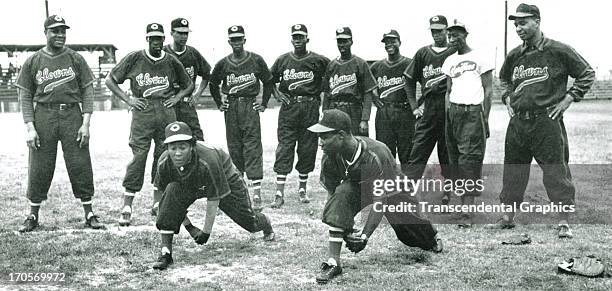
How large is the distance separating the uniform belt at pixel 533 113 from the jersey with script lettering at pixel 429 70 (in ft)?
3.73

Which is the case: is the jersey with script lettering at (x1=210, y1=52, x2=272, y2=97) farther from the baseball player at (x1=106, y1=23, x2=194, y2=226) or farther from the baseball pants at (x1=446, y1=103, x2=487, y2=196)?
the baseball pants at (x1=446, y1=103, x2=487, y2=196)

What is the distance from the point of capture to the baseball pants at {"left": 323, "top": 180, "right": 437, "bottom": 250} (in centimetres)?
495

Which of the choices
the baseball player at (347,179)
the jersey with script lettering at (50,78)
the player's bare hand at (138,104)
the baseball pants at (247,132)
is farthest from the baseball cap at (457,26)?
the jersey with script lettering at (50,78)

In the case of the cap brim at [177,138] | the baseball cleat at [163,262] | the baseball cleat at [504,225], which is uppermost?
the cap brim at [177,138]

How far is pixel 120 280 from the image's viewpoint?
4902mm

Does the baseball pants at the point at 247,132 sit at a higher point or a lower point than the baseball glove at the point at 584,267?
higher

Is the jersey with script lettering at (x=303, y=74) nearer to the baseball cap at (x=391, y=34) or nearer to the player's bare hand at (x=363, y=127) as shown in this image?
the player's bare hand at (x=363, y=127)

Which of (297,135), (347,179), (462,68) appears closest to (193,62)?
(297,135)

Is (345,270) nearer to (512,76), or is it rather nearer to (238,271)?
(238,271)

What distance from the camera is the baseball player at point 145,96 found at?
7.16 metres

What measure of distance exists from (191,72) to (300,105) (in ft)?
4.99

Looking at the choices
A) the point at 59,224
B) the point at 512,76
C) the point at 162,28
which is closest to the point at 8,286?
the point at 59,224

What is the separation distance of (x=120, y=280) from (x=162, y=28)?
3.47 m

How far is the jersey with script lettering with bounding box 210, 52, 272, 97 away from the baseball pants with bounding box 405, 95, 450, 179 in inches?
85.6
